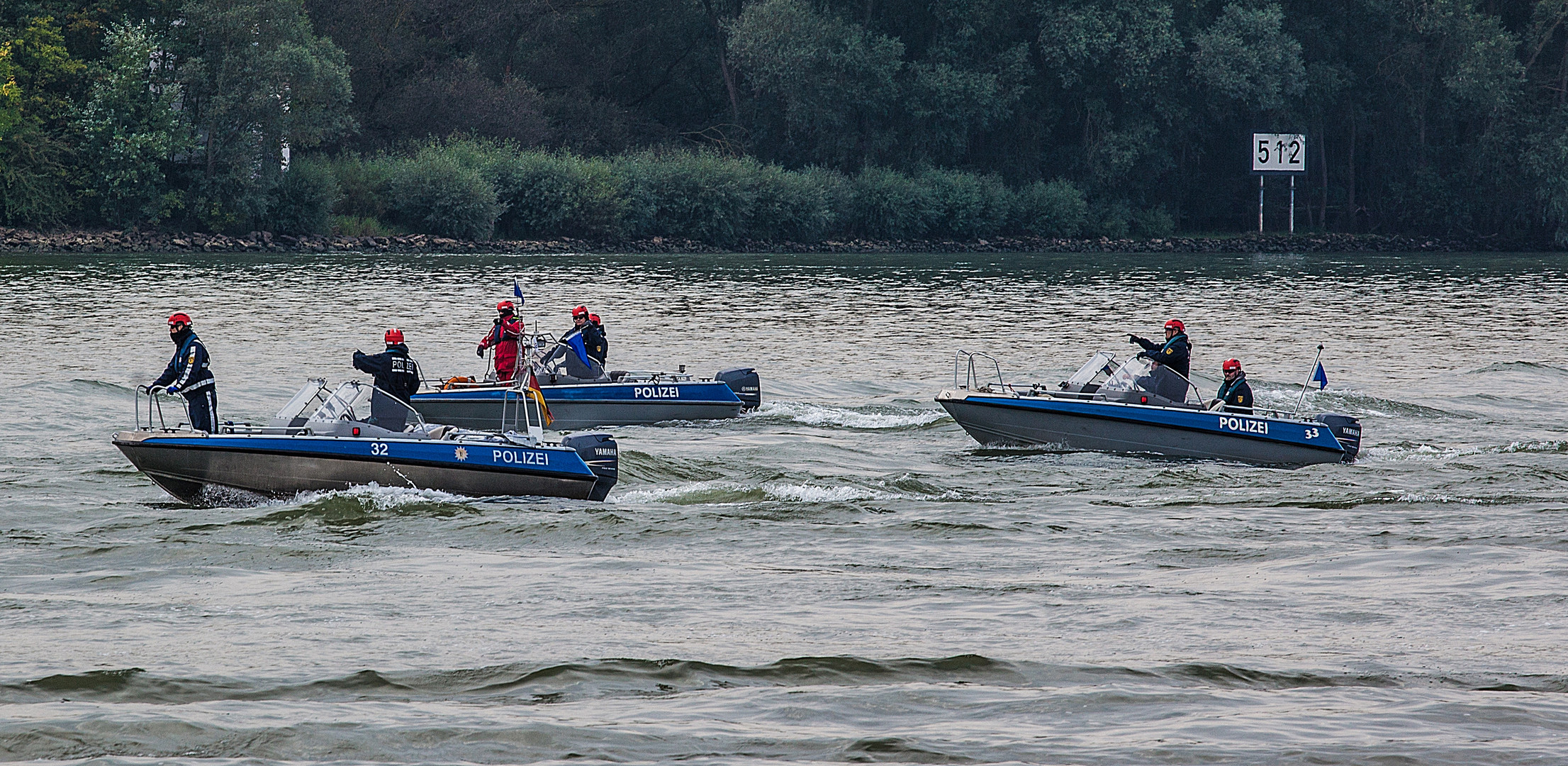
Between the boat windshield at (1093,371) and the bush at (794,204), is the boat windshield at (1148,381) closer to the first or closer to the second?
the boat windshield at (1093,371)

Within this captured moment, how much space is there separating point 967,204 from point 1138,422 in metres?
64.6

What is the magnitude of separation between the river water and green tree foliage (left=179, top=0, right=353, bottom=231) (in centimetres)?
4218

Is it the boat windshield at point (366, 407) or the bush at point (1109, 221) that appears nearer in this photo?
the boat windshield at point (366, 407)

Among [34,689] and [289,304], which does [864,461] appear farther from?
[289,304]

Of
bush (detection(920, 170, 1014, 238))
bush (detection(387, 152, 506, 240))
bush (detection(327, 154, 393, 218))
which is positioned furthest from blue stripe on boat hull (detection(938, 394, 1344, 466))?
bush (detection(920, 170, 1014, 238))

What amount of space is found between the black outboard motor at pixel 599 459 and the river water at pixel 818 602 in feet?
1.16

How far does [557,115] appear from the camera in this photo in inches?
3595

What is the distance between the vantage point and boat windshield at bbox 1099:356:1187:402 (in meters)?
21.2

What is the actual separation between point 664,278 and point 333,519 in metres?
43.1

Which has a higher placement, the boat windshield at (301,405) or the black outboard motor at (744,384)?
the boat windshield at (301,405)

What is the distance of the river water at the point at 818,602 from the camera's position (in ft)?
33.8

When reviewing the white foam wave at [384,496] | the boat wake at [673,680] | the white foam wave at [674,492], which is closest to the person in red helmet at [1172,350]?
the white foam wave at [674,492]

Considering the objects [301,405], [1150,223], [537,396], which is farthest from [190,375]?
[1150,223]

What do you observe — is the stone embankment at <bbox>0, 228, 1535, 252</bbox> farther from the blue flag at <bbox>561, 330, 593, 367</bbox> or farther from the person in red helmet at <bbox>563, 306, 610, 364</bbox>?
the blue flag at <bbox>561, 330, 593, 367</bbox>
